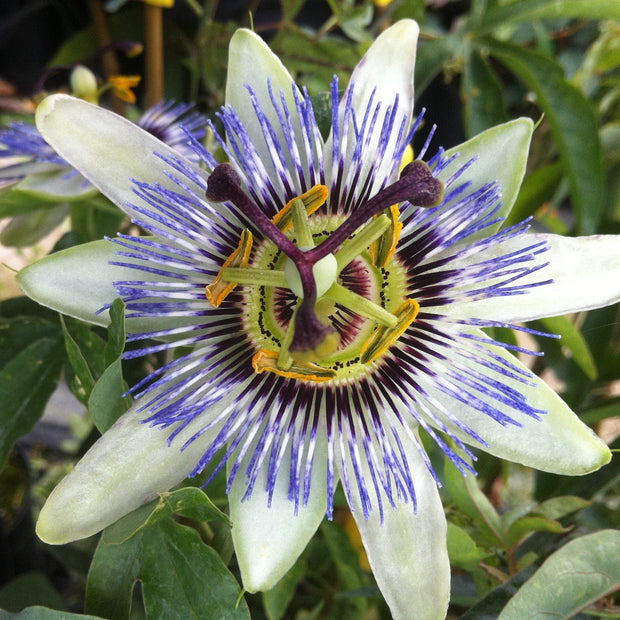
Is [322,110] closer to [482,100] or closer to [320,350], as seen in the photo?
[320,350]

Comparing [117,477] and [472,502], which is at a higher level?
[117,477]

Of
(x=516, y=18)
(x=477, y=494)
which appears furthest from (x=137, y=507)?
(x=516, y=18)

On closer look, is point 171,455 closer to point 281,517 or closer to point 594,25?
point 281,517

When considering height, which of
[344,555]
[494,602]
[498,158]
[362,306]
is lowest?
[344,555]

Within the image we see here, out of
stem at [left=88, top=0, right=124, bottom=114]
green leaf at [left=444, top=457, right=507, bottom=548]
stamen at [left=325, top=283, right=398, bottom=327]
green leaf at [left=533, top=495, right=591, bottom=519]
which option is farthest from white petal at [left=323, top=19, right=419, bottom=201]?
stem at [left=88, top=0, right=124, bottom=114]

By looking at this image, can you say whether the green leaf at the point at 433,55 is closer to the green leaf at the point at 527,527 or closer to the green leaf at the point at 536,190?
the green leaf at the point at 536,190

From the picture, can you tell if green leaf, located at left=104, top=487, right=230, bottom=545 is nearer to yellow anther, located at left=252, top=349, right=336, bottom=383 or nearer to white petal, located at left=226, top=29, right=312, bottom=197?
yellow anther, located at left=252, top=349, right=336, bottom=383

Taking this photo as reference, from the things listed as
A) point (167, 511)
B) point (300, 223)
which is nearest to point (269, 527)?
point (167, 511)
